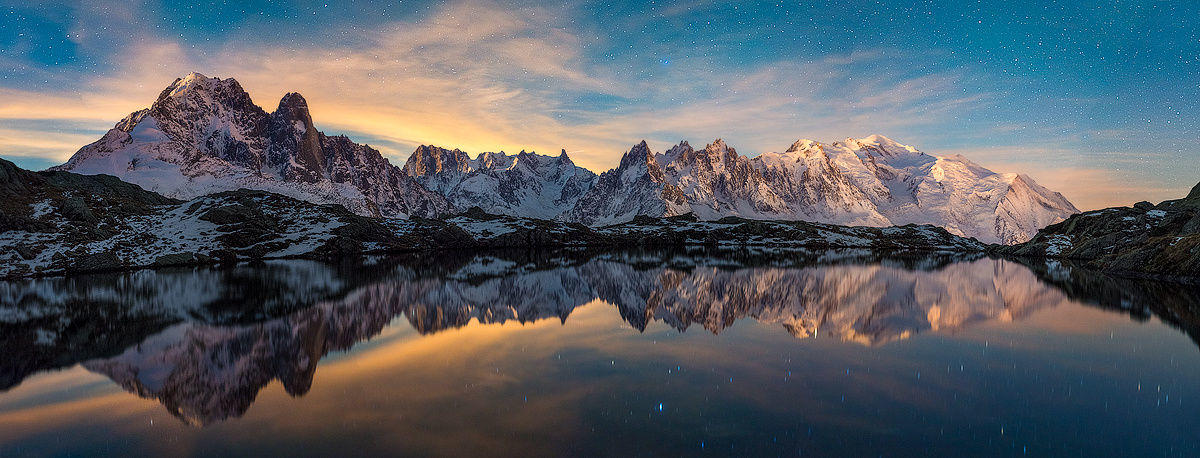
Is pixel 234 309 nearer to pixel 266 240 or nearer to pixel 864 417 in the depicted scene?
pixel 864 417

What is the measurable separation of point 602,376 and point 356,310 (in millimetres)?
30070

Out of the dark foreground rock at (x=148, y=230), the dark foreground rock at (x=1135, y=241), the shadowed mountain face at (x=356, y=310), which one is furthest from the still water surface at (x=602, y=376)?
the dark foreground rock at (x=148, y=230)

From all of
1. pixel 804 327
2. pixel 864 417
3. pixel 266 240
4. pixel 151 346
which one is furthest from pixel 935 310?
pixel 266 240

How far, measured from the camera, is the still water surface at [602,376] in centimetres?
1822

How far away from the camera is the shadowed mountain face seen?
2847 centimetres

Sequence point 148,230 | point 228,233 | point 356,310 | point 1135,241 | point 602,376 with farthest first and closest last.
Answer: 1. point 228,233
2. point 148,230
3. point 1135,241
4. point 356,310
5. point 602,376

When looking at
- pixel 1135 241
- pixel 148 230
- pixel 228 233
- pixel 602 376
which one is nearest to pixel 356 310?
pixel 602 376

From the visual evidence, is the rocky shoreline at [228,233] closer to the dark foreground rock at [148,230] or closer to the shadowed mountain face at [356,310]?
the dark foreground rock at [148,230]

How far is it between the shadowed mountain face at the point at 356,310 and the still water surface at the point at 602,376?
0.31m

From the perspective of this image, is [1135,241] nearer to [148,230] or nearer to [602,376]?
[602,376]

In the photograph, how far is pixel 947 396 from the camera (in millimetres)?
23031

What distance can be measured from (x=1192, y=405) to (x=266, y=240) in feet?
541

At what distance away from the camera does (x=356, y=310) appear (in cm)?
4766

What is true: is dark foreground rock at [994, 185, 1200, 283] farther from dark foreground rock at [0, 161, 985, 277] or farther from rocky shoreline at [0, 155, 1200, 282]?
dark foreground rock at [0, 161, 985, 277]
